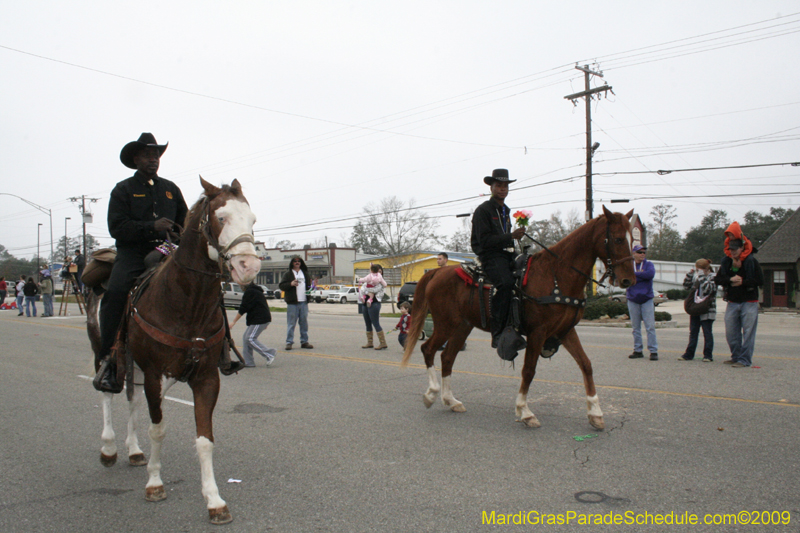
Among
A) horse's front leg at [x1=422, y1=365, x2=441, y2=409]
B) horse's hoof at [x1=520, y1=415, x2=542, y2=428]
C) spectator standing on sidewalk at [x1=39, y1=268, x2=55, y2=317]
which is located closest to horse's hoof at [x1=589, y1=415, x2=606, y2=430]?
horse's hoof at [x1=520, y1=415, x2=542, y2=428]

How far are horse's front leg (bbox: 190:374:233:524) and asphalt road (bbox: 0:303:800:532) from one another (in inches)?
4.0

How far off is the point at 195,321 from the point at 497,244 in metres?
3.39

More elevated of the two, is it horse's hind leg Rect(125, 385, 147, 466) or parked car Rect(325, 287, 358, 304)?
horse's hind leg Rect(125, 385, 147, 466)

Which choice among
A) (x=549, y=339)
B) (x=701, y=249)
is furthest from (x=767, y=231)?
(x=549, y=339)

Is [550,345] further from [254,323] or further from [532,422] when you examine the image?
[254,323]

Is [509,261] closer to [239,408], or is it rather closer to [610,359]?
[239,408]

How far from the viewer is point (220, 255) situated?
11.6 feet

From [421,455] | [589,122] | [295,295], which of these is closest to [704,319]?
[421,455]

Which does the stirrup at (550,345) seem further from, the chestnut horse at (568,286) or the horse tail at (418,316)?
the horse tail at (418,316)

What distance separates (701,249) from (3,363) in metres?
79.4

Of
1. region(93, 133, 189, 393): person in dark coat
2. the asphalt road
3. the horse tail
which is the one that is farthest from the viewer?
the horse tail

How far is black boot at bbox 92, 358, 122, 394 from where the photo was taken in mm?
4297

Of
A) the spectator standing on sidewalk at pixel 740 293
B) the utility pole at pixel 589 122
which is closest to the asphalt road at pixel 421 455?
the spectator standing on sidewalk at pixel 740 293

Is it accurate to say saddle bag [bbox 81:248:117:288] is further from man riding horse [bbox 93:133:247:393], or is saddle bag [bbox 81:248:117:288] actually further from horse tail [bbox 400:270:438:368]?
horse tail [bbox 400:270:438:368]
